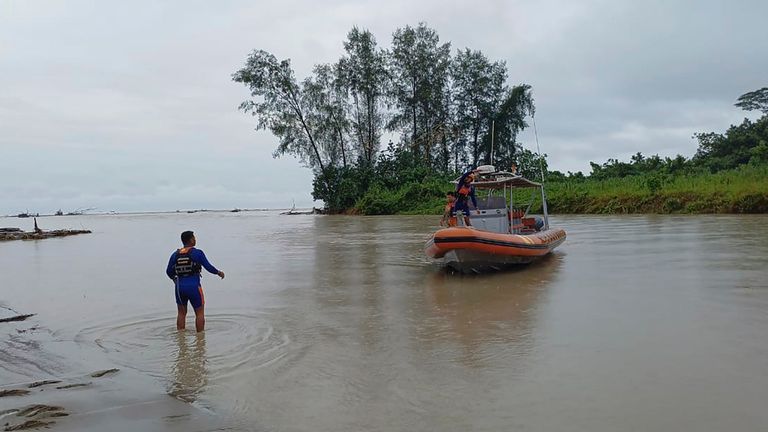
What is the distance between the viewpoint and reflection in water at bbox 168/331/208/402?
4.44m

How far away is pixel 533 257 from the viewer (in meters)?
10.9

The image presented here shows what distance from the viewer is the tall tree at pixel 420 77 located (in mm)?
36219

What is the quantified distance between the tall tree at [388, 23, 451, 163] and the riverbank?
6.35 metres

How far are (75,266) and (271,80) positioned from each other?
25471 mm

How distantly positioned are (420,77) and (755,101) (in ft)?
69.6

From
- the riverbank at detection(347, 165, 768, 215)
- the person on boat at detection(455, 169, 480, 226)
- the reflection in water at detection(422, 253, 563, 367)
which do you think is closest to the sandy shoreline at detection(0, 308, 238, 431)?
the reflection in water at detection(422, 253, 563, 367)

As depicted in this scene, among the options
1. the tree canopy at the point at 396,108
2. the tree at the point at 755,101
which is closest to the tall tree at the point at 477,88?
the tree canopy at the point at 396,108

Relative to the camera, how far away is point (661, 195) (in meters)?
24.8

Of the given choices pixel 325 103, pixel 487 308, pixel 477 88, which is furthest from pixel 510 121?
pixel 487 308

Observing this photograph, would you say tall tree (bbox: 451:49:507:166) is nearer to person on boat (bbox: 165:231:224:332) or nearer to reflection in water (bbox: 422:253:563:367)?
reflection in water (bbox: 422:253:563:367)

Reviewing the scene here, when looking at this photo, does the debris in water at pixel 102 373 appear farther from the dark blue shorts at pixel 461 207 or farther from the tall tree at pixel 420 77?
the tall tree at pixel 420 77

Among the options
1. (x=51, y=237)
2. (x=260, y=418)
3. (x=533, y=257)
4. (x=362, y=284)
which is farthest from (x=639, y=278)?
(x=51, y=237)

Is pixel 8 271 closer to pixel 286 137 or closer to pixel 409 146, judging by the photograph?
pixel 286 137

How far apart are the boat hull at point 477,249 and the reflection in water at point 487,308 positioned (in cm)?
22
